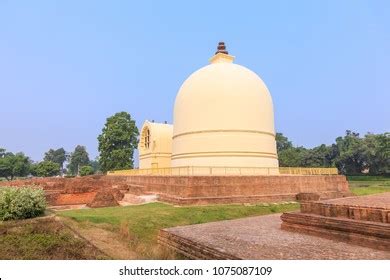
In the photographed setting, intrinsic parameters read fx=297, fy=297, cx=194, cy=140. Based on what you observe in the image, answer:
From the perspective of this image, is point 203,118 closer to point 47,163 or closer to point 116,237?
point 116,237

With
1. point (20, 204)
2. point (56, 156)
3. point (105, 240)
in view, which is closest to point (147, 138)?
point (20, 204)

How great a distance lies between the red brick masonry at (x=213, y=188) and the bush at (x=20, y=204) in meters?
6.28

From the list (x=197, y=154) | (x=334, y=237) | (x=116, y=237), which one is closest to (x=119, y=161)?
(x=197, y=154)

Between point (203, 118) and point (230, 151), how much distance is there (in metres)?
3.09

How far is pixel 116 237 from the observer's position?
29.1 feet

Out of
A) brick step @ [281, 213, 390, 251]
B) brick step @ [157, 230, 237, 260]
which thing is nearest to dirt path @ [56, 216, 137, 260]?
brick step @ [157, 230, 237, 260]

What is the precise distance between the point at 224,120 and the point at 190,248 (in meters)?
14.4

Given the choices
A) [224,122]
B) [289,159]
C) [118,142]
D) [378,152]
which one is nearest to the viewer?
[224,122]

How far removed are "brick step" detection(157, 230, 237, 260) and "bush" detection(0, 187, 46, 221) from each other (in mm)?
4234

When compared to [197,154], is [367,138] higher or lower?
higher

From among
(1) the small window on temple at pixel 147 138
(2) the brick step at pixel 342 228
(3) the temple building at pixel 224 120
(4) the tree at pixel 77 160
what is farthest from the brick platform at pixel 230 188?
(4) the tree at pixel 77 160

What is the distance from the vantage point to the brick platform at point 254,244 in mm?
6094

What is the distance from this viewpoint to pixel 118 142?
36.8 meters

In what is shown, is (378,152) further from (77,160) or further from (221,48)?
(77,160)
